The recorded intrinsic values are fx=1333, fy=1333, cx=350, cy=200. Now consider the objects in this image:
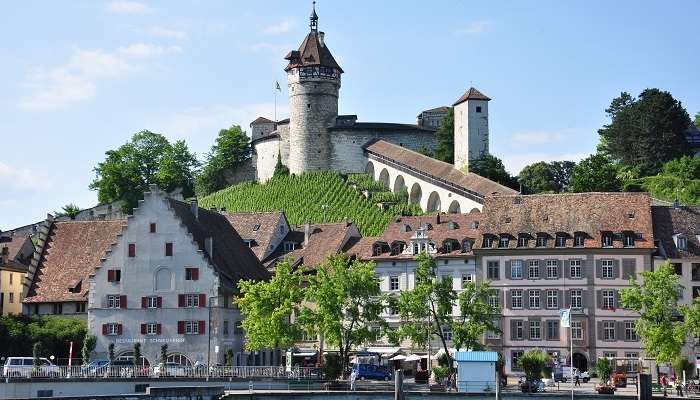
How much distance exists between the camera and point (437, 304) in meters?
85.7

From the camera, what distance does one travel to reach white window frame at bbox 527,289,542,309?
304 ft

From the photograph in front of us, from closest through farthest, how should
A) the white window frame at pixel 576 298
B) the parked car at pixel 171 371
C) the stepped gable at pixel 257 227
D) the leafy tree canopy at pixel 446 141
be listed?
the parked car at pixel 171 371, the white window frame at pixel 576 298, the stepped gable at pixel 257 227, the leafy tree canopy at pixel 446 141

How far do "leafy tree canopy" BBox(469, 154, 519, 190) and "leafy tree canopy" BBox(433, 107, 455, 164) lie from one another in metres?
12.1

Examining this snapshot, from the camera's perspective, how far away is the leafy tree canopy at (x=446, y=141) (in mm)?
162625

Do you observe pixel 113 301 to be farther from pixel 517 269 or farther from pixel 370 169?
pixel 370 169

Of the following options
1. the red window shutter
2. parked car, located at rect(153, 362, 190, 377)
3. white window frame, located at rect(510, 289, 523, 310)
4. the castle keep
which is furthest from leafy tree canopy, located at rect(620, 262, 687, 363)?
the castle keep

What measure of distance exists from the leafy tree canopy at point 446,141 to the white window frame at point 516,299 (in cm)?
6942

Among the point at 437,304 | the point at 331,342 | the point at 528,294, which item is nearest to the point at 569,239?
the point at 528,294

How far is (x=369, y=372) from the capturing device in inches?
3275

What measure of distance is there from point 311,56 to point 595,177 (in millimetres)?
55316

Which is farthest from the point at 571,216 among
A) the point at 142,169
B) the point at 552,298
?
the point at 142,169

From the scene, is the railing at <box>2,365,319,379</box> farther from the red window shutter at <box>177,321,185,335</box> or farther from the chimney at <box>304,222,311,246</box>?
the chimney at <box>304,222,311,246</box>

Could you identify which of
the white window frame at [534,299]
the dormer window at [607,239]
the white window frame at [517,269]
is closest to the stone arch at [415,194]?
the white window frame at [517,269]

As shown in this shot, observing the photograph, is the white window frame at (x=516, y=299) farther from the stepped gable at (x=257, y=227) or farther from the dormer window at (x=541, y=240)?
the stepped gable at (x=257, y=227)
